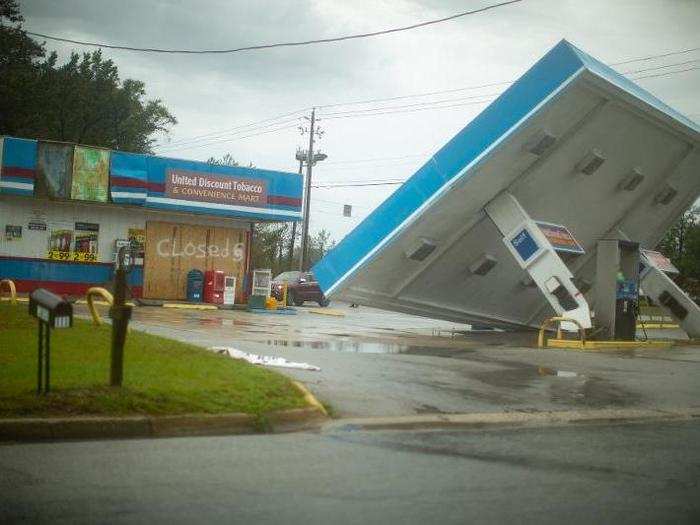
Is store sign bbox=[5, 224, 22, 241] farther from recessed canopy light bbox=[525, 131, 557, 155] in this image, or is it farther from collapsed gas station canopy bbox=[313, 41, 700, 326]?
recessed canopy light bbox=[525, 131, 557, 155]

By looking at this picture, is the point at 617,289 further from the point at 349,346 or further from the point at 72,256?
the point at 72,256

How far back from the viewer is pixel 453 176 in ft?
57.4

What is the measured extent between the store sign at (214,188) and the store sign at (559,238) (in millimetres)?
14430

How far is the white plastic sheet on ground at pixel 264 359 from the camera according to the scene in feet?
37.9

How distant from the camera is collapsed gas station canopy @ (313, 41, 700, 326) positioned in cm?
1750

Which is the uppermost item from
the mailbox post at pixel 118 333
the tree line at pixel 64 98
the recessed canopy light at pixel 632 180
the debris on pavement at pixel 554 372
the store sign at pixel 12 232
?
the tree line at pixel 64 98

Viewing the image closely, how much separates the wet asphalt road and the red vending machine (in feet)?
76.2

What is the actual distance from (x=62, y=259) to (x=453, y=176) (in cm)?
1681

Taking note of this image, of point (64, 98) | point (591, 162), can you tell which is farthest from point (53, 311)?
point (64, 98)

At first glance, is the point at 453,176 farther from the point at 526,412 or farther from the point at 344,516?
the point at 344,516

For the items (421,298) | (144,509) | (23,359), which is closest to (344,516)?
(144,509)

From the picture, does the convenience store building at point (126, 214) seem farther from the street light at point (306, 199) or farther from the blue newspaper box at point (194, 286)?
the street light at point (306, 199)

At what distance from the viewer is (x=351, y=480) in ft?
18.9

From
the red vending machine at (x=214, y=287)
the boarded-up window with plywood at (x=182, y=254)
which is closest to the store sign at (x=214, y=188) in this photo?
the boarded-up window with plywood at (x=182, y=254)
